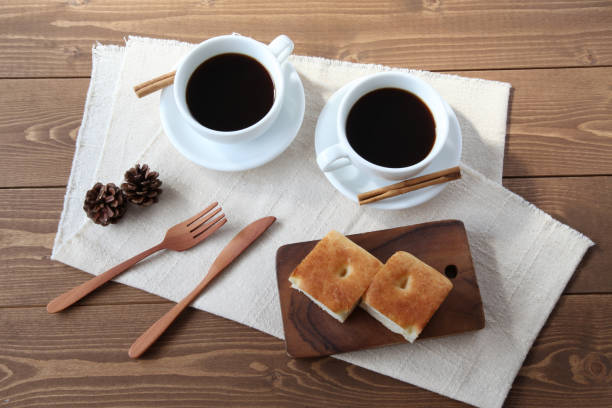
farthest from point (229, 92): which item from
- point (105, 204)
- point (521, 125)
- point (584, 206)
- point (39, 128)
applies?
point (584, 206)

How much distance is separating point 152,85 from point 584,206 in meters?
1.00

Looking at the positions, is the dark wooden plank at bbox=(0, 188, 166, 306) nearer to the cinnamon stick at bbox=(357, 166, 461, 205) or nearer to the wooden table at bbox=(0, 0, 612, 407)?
the wooden table at bbox=(0, 0, 612, 407)

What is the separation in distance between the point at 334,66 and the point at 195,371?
77cm

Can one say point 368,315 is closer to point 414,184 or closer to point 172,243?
point 414,184

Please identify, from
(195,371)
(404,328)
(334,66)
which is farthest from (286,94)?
(195,371)

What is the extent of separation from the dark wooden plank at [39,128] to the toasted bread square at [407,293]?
0.78 meters

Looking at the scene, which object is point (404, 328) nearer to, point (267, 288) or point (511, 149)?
point (267, 288)

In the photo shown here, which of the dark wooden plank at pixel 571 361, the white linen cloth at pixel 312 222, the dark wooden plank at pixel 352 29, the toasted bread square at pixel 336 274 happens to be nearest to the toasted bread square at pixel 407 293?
the toasted bread square at pixel 336 274

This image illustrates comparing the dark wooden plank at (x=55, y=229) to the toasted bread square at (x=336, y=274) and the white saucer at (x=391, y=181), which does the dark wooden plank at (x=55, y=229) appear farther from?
the toasted bread square at (x=336, y=274)

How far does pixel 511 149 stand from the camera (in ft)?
3.84

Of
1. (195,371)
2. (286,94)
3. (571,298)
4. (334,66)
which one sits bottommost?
(195,371)

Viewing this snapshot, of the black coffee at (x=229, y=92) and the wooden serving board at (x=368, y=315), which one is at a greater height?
the black coffee at (x=229, y=92)

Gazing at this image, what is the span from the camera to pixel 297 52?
→ 1218 millimetres

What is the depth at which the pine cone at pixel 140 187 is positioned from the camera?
1.11 m
